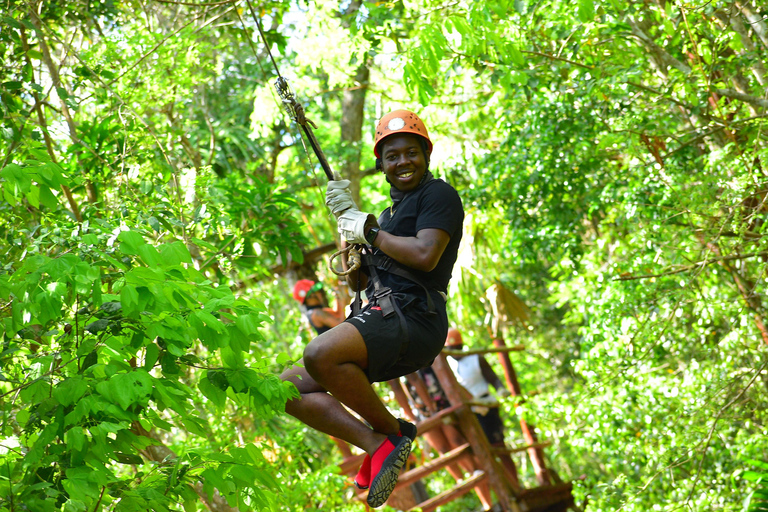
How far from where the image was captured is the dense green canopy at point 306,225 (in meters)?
Answer: 2.60

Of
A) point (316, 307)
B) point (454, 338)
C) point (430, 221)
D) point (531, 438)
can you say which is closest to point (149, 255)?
point (430, 221)

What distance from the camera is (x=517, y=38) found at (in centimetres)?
500

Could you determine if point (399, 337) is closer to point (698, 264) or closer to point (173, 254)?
point (173, 254)

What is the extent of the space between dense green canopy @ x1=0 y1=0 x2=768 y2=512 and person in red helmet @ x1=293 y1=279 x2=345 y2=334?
0.84 m

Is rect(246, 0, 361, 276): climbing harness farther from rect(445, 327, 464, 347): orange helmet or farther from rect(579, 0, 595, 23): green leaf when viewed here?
rect(445, 327, 464, 347): orange helmet

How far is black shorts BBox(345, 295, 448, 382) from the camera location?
2.96 m

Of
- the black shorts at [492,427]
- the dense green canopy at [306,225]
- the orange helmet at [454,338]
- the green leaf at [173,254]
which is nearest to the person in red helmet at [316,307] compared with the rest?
the dense green canopy at [306,225]

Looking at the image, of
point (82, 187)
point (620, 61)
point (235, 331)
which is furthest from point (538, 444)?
point (235, 331)

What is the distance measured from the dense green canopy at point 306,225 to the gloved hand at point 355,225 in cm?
49

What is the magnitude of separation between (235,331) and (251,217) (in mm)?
2465

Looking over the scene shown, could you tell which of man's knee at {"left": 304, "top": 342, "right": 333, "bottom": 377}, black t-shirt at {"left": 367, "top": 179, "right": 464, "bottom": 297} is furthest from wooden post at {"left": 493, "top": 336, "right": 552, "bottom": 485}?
man's knee at {"left": 304, "top": 342, "right": 333, "bottom": 377}

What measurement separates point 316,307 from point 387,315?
4679mm

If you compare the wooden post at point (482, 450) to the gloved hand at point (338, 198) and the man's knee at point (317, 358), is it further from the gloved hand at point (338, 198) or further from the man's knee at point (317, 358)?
the man's knee at point (317, 358)

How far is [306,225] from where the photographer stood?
6.32 metres
